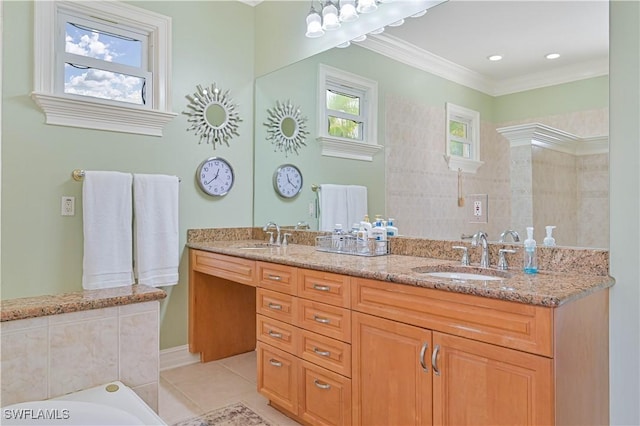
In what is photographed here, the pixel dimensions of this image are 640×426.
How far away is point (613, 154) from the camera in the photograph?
5.29 ft

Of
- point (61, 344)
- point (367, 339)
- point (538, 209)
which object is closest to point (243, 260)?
point (367, 339)

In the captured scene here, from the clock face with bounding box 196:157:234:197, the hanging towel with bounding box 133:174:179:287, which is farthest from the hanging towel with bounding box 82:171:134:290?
the clock face with bounding box 196:157:234:197

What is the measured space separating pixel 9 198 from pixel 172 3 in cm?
168

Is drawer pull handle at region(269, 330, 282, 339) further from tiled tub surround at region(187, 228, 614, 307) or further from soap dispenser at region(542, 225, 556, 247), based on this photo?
soap dispenser at region(542, 225, 556, 247)

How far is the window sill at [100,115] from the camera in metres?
2.46

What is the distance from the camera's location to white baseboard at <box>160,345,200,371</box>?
2.94 m

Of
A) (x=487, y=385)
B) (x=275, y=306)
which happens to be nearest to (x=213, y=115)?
(x=275, y=306)

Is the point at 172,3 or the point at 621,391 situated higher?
the point at 172,3

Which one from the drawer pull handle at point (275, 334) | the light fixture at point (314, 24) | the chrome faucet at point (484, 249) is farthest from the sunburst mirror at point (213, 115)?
the chrome faucet at point (484, 249)

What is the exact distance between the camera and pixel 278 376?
2.19 m

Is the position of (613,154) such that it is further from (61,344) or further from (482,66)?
(61,344)

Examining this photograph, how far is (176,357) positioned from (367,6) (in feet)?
8.68

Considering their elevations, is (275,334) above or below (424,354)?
below

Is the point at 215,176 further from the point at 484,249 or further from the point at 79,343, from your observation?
the point at 484,249
